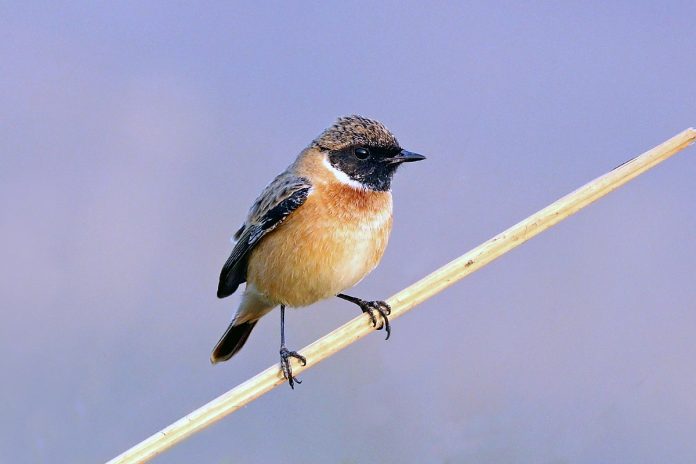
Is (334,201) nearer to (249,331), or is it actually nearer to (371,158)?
(371,158)

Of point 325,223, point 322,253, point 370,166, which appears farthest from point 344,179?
point 322,253

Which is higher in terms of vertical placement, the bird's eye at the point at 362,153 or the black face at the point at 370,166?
the bird's eye at the point at 362,153

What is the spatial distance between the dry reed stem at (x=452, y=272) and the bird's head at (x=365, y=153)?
112cm

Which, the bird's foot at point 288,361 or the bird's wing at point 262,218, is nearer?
the bird's foot at point 288,361

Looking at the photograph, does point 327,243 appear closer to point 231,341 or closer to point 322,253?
point 322,253

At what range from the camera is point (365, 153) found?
483 cm

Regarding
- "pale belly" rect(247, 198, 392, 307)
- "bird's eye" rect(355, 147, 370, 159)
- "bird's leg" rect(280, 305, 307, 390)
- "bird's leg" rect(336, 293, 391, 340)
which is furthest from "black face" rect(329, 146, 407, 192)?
"bird's leg" rect(280, 305, 307, 390)

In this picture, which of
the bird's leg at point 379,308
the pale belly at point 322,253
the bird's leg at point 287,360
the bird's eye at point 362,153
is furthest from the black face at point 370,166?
the bird's leg at point 287,360

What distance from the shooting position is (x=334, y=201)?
4.71 metres

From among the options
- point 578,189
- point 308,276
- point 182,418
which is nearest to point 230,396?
point 182,418

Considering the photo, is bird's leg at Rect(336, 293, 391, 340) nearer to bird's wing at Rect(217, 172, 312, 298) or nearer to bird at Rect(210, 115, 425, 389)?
bird at Rect(210, 115, 425, 389)

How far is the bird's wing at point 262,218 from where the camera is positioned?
189 inches

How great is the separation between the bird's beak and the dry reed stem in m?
1.06

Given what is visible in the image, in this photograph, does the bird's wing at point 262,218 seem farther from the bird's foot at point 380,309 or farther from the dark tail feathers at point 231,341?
the bird's foot at point 380,309
